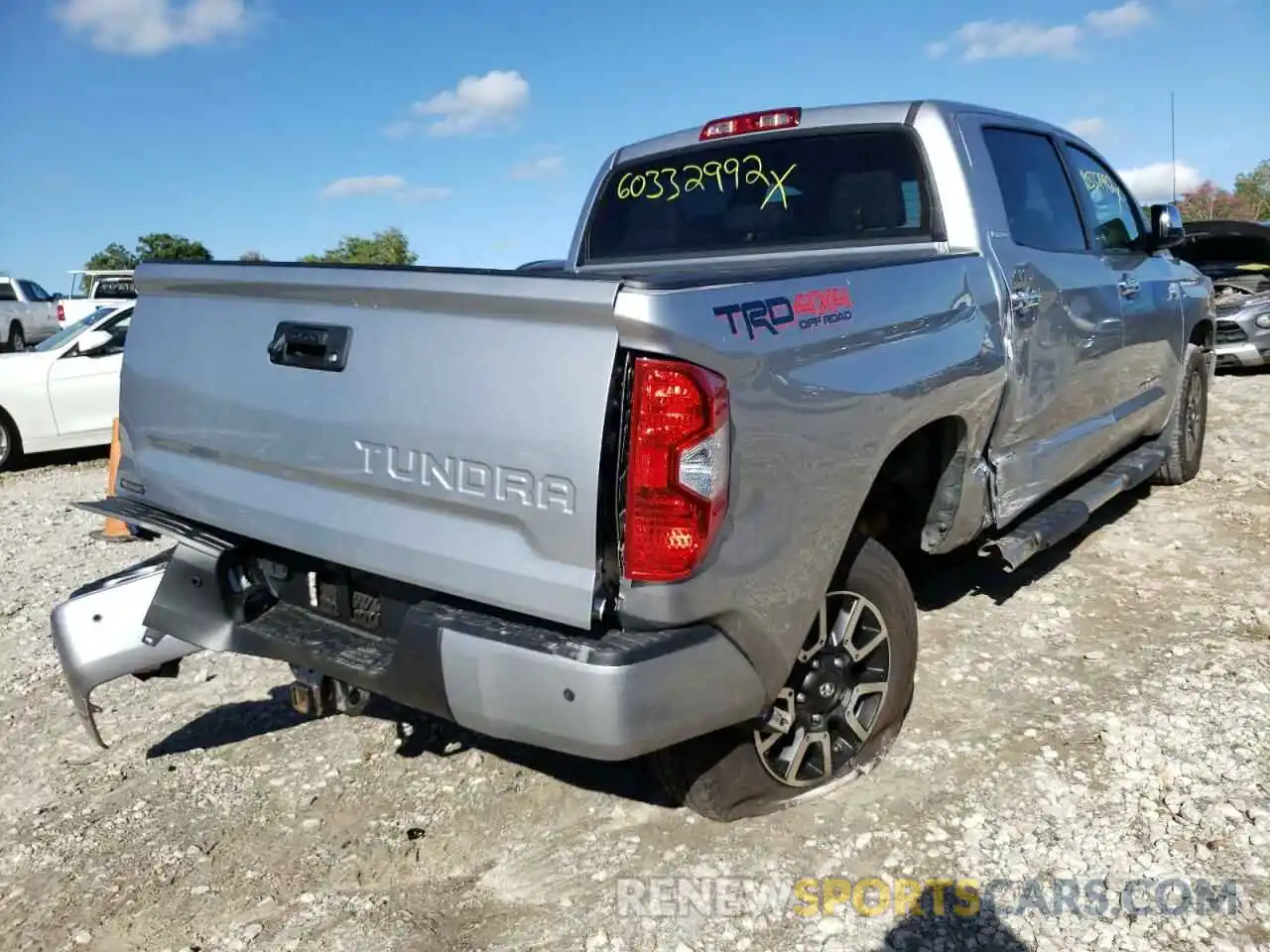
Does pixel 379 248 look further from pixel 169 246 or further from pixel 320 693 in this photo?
pixel 320 693

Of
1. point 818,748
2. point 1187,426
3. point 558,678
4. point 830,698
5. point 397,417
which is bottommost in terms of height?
point 818,748

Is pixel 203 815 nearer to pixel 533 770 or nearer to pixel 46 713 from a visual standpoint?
pixel 533 770

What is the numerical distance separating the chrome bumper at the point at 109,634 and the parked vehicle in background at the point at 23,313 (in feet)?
72.2

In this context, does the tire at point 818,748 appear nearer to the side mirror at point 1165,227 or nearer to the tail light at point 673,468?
the tail light at point 673,468

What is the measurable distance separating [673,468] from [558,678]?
0.49 metres

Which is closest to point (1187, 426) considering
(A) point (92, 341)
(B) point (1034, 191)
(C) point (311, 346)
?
(B) point (1034, 191)

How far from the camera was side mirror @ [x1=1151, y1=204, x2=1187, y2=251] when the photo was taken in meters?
5.00

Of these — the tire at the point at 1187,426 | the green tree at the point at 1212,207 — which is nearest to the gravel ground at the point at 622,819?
the tire at the point at 1187,426

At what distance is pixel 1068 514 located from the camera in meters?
4.07

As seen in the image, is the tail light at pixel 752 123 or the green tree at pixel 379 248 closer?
the tail light at pixel 752 123

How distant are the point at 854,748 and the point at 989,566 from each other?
2.33 m

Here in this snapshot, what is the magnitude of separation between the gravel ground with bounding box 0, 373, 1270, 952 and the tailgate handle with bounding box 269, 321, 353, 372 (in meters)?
1.41

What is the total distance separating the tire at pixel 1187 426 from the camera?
6.04m

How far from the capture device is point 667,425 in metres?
2.12
